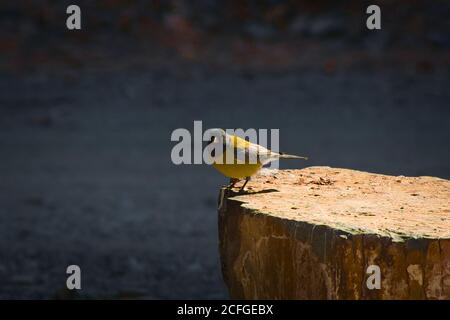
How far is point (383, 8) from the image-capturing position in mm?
11289

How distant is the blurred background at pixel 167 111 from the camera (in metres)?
6.27

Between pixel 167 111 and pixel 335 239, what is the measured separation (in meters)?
5.98

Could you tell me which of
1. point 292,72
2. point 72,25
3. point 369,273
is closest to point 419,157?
point 292,72

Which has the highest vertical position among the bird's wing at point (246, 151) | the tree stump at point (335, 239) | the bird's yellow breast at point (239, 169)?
the bird's wing at point (246, 151)

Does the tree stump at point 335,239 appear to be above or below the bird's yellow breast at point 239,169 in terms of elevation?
below

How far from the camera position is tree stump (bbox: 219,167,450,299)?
3.40 metres

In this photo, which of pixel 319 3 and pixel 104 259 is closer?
pixel 104 259

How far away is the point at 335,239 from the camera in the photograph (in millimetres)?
3447

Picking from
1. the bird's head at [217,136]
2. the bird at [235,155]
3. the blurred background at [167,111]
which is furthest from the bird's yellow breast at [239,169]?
the blurred background at [167,111]

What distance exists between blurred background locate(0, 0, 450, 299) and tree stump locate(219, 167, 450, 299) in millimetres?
1567

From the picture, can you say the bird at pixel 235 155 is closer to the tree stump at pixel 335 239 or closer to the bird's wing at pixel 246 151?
the bird's wing at pixel 246 151

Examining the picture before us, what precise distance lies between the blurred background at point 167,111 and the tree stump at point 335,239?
1.57 metres

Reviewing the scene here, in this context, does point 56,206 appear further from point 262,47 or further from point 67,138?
point 262,47

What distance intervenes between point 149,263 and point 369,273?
285cm
